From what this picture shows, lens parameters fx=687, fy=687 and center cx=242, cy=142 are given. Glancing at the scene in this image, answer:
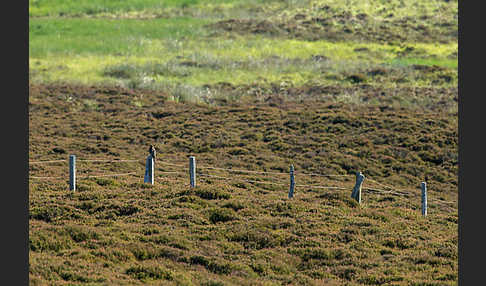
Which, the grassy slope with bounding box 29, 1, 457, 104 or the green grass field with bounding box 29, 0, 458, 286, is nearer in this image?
the green grass field with bounding box 29, 0, 458, 286

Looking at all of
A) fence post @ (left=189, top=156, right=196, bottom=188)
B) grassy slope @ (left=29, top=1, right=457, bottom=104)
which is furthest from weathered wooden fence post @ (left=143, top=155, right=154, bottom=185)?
grassy slope @ (left=29, top=1, right=457, bottom=104)

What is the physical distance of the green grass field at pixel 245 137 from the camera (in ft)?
61.8

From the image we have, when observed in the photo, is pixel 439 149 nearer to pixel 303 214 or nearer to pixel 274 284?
pixel 303 214

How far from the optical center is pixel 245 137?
44188 millimetres

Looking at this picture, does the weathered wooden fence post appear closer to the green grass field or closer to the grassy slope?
the green grass field

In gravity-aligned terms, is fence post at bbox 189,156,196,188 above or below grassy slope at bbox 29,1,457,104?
below

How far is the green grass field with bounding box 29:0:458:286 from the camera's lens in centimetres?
1884

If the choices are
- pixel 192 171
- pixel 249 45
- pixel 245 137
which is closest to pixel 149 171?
pixel 192 171

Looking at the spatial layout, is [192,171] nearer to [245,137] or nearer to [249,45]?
[245,137]

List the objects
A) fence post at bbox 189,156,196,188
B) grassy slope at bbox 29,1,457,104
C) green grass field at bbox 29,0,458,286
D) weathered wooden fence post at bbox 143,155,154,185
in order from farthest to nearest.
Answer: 1. grassy slope at bbox 29,1,457,104
2. weathered wooden fence post at bbox 143,155,154,185
3. fence post at bbox 189,156,196,188
4. green grass field at bbox 29,0,458,286

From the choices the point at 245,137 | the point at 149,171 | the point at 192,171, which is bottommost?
the point at 245,137

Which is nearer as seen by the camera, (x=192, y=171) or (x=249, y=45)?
(x=192, y=171)

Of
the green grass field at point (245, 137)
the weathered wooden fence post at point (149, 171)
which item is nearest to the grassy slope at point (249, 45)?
the green grass field at point (245, 137)

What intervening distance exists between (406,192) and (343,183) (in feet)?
10.5
